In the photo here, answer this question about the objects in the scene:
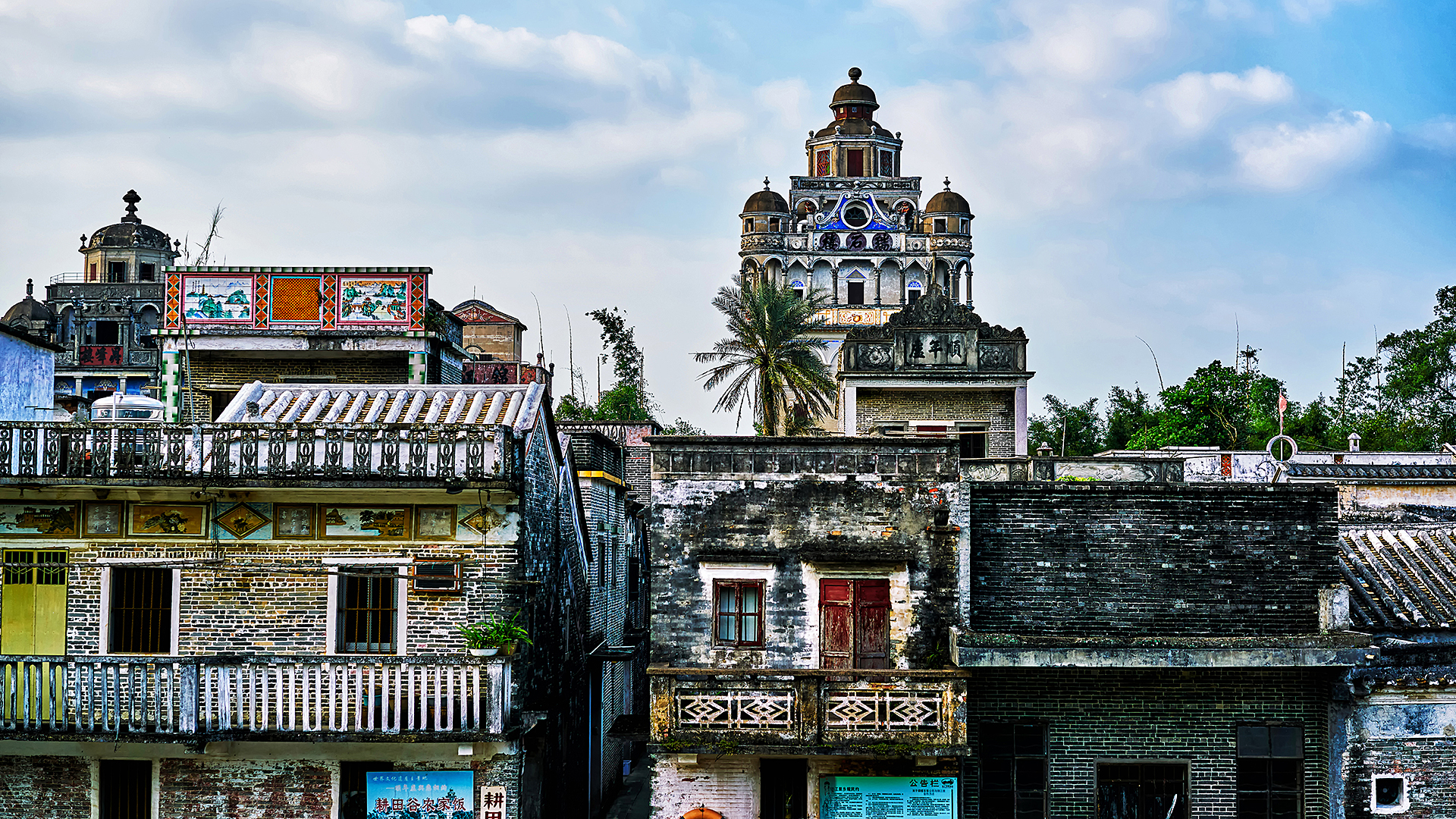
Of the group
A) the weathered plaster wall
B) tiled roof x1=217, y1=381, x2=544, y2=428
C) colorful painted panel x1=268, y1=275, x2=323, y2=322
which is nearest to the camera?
tiled roof x1=217, y1=381, x2=544, y2=428

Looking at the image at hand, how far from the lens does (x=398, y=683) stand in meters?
19.2

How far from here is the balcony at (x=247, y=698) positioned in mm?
19250

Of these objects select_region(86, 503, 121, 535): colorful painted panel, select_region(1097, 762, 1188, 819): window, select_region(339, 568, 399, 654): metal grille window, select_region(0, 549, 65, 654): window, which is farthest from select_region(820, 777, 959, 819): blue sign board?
select_region(0, 549, 65, 654): window

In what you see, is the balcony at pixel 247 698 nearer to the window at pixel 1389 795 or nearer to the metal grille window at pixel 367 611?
the metal grille window at pixel 367 611

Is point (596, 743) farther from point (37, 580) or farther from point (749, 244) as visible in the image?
point (749, 244)

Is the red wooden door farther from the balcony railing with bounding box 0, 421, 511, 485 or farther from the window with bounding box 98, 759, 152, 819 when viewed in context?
the window with bounding box 98, 759, 152, 819

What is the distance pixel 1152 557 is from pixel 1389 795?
4.51 metres

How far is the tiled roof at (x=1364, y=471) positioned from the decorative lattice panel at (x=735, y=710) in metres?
17.0

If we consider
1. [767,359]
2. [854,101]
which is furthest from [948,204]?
[767,359]

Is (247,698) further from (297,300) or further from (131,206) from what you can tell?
(131,206)

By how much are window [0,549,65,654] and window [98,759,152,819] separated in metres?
1.92

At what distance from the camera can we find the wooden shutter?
20344 millimetres

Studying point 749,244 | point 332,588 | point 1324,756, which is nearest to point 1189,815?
point 1324,756

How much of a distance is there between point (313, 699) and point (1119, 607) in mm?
11274
